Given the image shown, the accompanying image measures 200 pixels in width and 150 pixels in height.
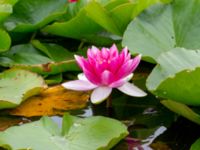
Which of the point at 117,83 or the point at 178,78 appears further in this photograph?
the point at 117,83

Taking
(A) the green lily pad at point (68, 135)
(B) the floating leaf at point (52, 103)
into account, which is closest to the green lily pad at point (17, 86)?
(B) the floating leaf at point (52, 103)

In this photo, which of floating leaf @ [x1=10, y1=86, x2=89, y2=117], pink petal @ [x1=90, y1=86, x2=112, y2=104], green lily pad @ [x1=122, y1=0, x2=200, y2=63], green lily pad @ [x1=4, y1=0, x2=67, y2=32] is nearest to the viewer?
pink petal @ [x1=90, y1=86, x2=112, y2=104]

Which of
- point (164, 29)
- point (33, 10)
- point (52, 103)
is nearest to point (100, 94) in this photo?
point (52, 103)

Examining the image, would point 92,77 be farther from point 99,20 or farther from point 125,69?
point 99,20

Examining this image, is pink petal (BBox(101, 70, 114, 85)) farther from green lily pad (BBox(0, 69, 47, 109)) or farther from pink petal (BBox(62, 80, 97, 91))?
green lily pad (BBox(0, 69, 47, 109))

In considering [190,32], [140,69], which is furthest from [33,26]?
[190,32]

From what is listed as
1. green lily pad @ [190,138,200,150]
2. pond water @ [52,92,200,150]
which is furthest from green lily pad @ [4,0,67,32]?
green lily pad @ [190,138,200,150]

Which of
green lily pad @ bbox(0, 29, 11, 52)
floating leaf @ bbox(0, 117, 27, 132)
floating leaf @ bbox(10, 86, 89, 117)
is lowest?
floating leaf @ bbox(0, 117, 27, 132)
